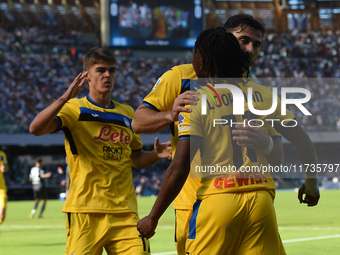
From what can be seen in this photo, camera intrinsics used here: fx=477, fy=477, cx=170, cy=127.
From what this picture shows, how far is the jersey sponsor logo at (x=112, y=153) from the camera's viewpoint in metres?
4.43

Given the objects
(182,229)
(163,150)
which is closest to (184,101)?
(182,229)

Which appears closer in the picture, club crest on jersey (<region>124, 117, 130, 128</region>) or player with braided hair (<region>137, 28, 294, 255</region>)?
player with braided hair (<region>137, 28, 294, 255</region>)

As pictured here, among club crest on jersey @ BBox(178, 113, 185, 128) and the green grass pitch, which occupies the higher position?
club crest on jersey @ BBox(178, 113, 185, 128)

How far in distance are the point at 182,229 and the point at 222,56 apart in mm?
1361

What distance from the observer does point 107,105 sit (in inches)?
189

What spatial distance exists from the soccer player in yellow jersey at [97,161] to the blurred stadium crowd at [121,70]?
26253mm

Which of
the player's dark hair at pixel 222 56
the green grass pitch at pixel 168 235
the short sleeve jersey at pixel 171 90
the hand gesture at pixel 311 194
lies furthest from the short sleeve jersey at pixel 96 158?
the green grass pitch at pixel 168 235

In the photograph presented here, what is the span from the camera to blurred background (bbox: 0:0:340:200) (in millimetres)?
28781

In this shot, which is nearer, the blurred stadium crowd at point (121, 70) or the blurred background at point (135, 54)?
the blurred background at point (135, 54)

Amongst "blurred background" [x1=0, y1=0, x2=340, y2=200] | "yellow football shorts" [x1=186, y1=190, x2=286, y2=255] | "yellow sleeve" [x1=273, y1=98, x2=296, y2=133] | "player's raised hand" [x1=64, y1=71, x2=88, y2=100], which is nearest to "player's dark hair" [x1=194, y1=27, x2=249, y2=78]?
"yellow sleeve" [x1=273, y1=98, x2=296, y2=133]

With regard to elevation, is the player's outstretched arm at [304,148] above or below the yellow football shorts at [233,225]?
above

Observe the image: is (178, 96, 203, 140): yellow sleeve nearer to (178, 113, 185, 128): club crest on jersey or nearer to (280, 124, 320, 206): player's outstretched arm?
(178, 113, 185, 128): club crest on jersey

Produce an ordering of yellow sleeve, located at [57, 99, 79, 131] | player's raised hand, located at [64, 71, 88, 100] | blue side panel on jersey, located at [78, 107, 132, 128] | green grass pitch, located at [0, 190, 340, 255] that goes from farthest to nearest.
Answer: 1. green grass pitch, located at [0, 190, 340, 255]
2. blue side panel on jersey, located at [78, 107, 132, 128]
3. yellow sleeve, located at [57, 99, 79, 131]
4. player's raised hand, located at [64, 71, 88, 100]

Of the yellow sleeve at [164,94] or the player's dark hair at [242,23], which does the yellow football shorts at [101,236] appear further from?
the player's dark hair at [242,23]
